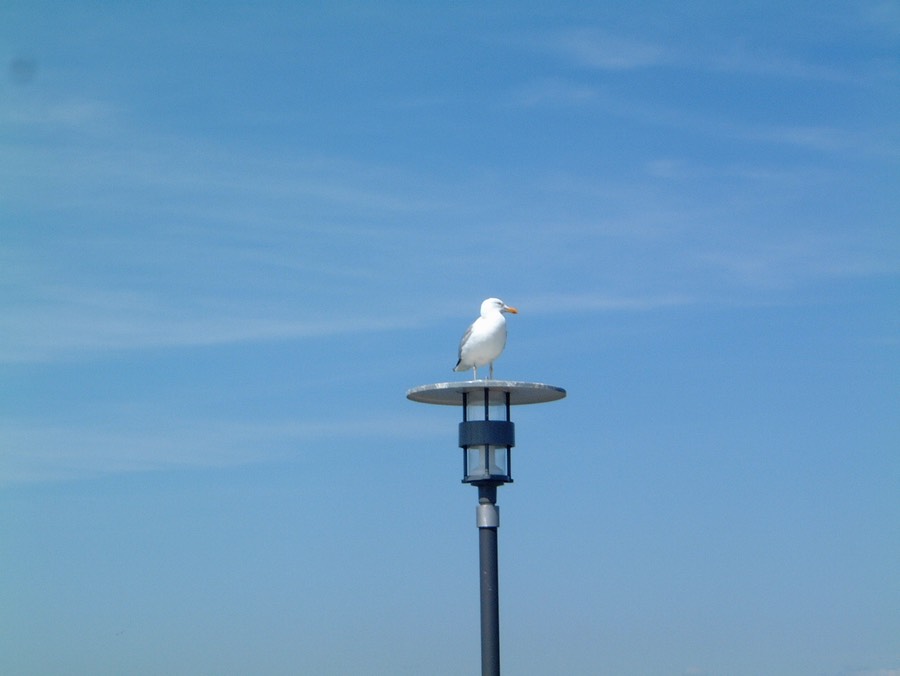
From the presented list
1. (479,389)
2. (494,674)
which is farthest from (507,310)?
(494,674)

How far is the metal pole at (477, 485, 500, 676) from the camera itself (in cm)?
3173

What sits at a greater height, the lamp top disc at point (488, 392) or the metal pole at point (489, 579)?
the lamp top disc at point (488, 392)

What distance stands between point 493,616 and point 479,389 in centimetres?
377

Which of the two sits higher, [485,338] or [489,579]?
[485,338]

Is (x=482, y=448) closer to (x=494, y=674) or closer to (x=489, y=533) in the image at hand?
(x=489, y=533)

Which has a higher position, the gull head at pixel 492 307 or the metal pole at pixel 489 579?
the gull head at pixel 492 307

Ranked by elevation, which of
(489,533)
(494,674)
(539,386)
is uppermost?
(539,386)

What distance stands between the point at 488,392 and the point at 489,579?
3.12m

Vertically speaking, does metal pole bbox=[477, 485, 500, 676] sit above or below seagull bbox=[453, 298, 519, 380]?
Result: below

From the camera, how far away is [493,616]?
31.9 meters

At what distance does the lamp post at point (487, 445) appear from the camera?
32.0m

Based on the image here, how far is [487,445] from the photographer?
106 feet

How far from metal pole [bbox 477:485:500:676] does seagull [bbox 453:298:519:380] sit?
84.8 inches

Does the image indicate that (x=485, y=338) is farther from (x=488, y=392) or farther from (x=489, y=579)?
(x=489, y=579)
